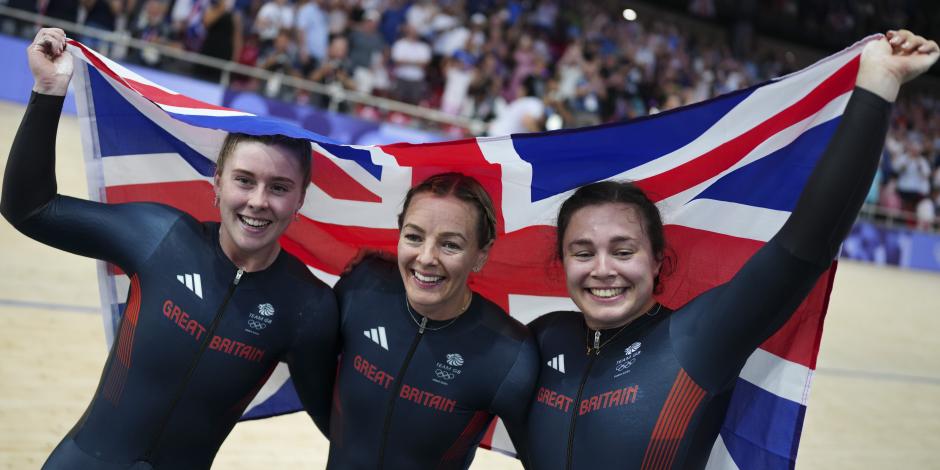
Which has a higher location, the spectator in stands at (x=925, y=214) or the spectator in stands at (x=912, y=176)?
the spectator in stands at (x=912, y=176)

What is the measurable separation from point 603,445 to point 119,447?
1.46 m

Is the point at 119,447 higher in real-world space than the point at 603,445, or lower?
lower

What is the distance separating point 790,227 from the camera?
76.3 inches

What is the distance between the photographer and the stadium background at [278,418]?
401 cm

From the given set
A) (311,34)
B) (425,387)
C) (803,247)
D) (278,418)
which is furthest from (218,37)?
(803,247)

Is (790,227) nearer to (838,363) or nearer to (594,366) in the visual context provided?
(594,366)

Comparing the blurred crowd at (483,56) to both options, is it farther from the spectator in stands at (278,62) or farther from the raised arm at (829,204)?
the raised arm at (829,204)

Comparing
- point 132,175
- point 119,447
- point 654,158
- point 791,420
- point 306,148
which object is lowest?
point 119,447

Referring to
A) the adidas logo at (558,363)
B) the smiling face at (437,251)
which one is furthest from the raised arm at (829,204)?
the smiling face at (437,251)

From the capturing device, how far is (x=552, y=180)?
2871mm

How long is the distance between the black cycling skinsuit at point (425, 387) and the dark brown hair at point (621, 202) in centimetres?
38

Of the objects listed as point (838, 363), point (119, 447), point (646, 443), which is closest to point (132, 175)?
point (119, 447)

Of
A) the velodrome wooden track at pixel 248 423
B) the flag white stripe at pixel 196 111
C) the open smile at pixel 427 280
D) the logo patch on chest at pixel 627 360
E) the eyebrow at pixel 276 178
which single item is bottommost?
the velodrome wooden track at pixel 248 423

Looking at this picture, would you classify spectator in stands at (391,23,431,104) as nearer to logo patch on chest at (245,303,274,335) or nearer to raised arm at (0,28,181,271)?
raised arm at (0,28,181,271)
